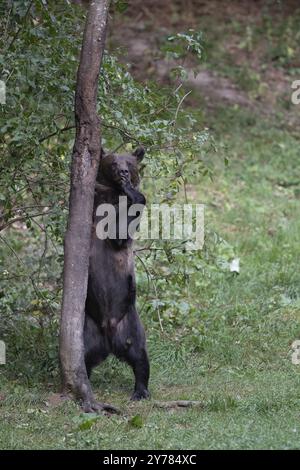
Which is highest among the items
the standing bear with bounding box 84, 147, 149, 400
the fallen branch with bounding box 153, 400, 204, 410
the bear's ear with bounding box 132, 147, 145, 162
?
the bear's ear with bounding box 132, 147, 145, 162

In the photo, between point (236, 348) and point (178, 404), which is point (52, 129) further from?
point (236, 348)

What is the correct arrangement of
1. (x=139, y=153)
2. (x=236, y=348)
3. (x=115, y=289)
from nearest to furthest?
(x=115, y=289) → (x=139, y=153) → (x=236, y=348)

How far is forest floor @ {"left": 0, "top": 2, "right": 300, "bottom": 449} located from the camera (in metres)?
6.04

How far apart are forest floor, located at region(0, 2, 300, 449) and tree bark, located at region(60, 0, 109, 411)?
15.6 inches

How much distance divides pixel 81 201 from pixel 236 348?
2566mm

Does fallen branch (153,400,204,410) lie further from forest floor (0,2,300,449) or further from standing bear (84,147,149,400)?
standing bear (84,147,149,400)

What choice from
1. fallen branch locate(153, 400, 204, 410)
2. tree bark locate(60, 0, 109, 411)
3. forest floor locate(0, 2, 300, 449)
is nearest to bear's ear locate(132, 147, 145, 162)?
tree bark locate(60, 0, 109, 411)

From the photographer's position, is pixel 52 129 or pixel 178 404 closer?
pixel 178 404

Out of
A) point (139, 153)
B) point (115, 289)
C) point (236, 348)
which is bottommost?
point (236, 348)

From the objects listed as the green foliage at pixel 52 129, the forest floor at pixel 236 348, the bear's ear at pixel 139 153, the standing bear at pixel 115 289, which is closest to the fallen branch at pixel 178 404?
the forest floor at pixel 236 348

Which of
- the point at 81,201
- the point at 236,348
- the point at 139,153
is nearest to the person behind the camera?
the point at 81,201

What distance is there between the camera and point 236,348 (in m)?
8.64

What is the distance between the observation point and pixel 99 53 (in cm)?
692

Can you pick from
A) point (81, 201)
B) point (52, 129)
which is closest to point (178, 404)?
point (81, 201)
